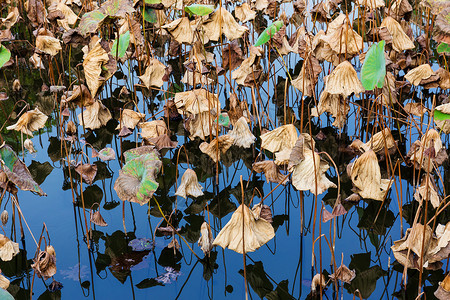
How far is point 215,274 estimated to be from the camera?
1608mm

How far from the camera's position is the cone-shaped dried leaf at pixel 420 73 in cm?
214

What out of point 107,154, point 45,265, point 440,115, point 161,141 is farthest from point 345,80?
A: point 45,265

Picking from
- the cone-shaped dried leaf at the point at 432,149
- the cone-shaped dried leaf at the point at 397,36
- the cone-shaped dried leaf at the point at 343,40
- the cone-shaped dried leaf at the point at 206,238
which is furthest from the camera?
the cone-shaped dried leaf at the point at 397,36

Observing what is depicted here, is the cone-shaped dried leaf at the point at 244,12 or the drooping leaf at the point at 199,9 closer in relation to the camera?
the drooping leaf at the point at 199,9

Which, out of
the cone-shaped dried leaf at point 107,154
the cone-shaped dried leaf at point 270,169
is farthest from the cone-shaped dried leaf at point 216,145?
the cone-shaped dried leaf at point 107,154

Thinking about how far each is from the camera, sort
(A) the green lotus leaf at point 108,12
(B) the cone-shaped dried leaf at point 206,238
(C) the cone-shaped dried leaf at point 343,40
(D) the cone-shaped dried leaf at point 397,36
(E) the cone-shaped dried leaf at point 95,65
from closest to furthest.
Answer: (B) the cone-shaped dried leaf at point 206,238 < (A) the green lotus leaf at point 108,12 < (E) the cone-shaped dried leaf at point 95,65 < (C) the cone-shaped dried leaf at point 343,40 < (D) the cone-shaped dried leaf at point 397,36

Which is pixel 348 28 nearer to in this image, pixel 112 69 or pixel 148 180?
pixel 112 69

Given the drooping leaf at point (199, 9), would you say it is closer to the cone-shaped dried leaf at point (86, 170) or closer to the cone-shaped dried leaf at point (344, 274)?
the cone-shaped dried leaf at point (86, 170)

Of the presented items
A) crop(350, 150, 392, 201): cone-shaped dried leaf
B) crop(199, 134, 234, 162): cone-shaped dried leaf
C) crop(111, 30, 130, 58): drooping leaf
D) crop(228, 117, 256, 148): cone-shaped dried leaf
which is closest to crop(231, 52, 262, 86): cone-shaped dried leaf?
crop(228, 117, 256, 148): cone-shaped dried leaf

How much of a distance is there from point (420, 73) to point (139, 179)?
125 centimetres

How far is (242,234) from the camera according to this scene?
54.4 inches

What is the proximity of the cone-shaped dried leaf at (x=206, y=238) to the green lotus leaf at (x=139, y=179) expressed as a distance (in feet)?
0.66

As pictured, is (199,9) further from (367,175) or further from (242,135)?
(367,175)

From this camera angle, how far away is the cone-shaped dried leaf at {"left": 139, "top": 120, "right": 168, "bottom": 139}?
1.97m
